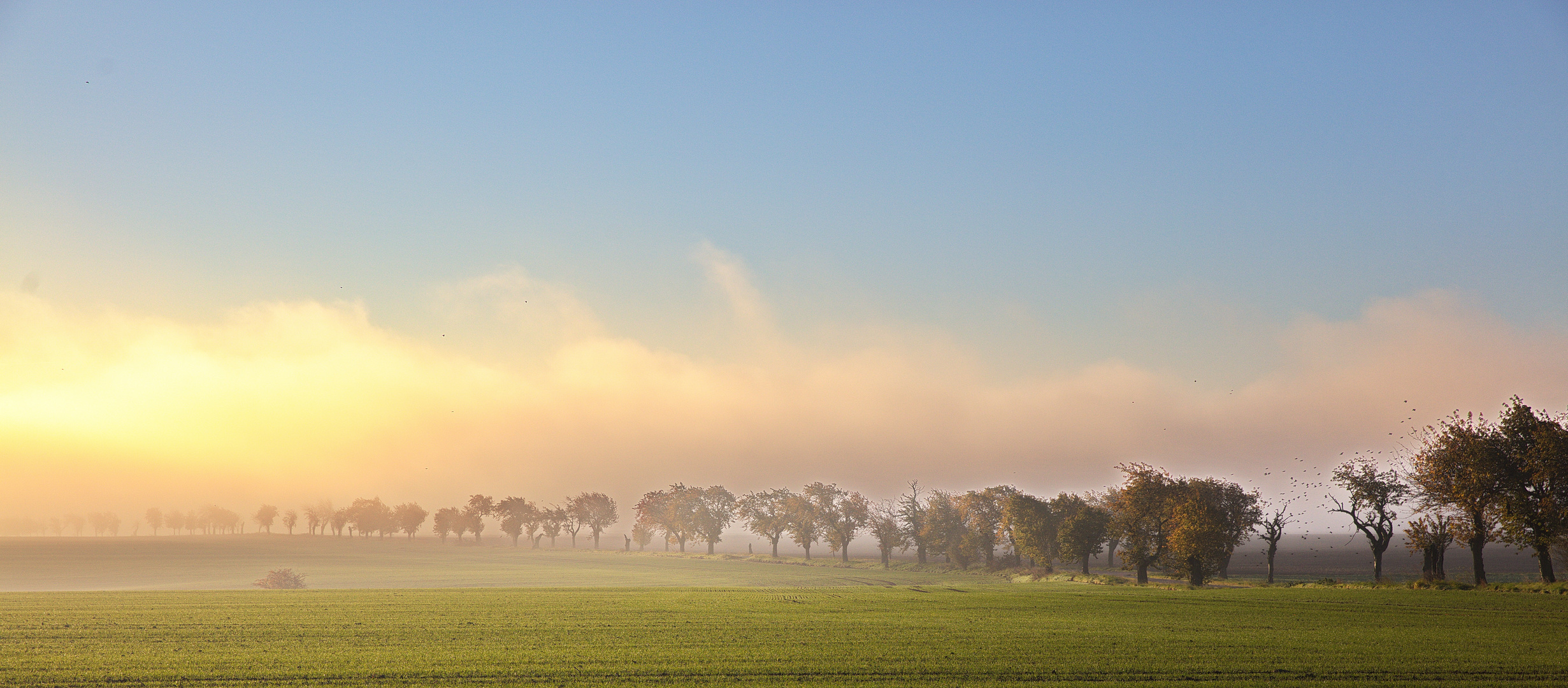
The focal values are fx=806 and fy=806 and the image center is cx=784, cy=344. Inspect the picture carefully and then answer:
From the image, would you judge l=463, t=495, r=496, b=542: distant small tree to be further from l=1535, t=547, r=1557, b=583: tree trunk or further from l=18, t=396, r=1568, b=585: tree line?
l=1535, t=547, r=1557, b=583: tree trunk

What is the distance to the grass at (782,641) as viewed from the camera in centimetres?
2297

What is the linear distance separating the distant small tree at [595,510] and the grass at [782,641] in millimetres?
134017

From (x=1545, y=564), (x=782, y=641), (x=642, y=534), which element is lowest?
(x=642, y=534)

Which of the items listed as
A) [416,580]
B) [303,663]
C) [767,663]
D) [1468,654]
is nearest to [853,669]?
[767,663]

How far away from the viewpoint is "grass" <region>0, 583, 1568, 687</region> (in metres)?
23.0

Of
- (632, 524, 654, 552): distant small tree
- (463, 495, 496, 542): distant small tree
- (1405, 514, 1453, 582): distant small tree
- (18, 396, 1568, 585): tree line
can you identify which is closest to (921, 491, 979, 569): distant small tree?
(18, 396, 1568, 585): tree line

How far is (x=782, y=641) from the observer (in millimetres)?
28375

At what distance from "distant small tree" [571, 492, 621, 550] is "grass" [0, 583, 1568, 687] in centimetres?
13402

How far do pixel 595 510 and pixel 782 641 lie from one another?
6186 inches

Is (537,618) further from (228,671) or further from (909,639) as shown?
(909,639)

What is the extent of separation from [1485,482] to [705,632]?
54609mm

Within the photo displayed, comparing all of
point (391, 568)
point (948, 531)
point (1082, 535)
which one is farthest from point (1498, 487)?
point (391, 568)

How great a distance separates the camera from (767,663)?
2431cm

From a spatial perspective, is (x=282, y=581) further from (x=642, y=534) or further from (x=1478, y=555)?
(x=642, y=534)
